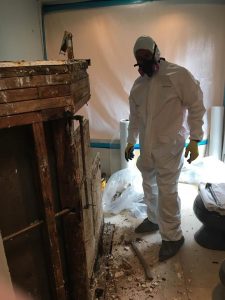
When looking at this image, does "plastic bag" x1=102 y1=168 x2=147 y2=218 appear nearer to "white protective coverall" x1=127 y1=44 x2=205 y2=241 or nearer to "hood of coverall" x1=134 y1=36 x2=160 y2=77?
"white protective coverall" x1=127 y1=44 x2=205 y2=241

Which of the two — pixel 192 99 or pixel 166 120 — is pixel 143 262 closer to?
pixel 166 120

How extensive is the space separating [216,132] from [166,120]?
1.39m

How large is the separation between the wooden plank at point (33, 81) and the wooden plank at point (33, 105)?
0.05 metres

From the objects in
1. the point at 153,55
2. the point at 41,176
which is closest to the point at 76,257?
the point at 41,176

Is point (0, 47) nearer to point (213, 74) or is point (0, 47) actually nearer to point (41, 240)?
point (41, 240)

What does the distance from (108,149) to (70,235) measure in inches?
79.9

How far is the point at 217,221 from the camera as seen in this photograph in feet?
5.81

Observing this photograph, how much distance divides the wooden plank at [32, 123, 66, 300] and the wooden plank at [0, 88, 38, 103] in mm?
96

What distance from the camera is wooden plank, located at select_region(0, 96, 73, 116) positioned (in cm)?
75

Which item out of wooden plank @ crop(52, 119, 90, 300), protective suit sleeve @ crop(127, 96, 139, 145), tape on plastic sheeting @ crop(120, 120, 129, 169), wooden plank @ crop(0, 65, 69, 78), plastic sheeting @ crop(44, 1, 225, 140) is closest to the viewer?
wooden plank @ crop(0, 65, 69, 78)

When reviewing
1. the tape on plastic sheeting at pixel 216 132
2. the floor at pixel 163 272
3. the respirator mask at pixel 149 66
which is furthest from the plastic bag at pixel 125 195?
the respirator mask at pixel 149 66

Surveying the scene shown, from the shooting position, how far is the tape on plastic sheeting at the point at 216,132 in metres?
2.83

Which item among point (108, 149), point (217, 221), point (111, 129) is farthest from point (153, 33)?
point (217, 221)

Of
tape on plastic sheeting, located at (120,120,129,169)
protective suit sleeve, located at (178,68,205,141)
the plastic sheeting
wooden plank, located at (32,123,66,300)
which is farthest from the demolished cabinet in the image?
the plastic sheeting
